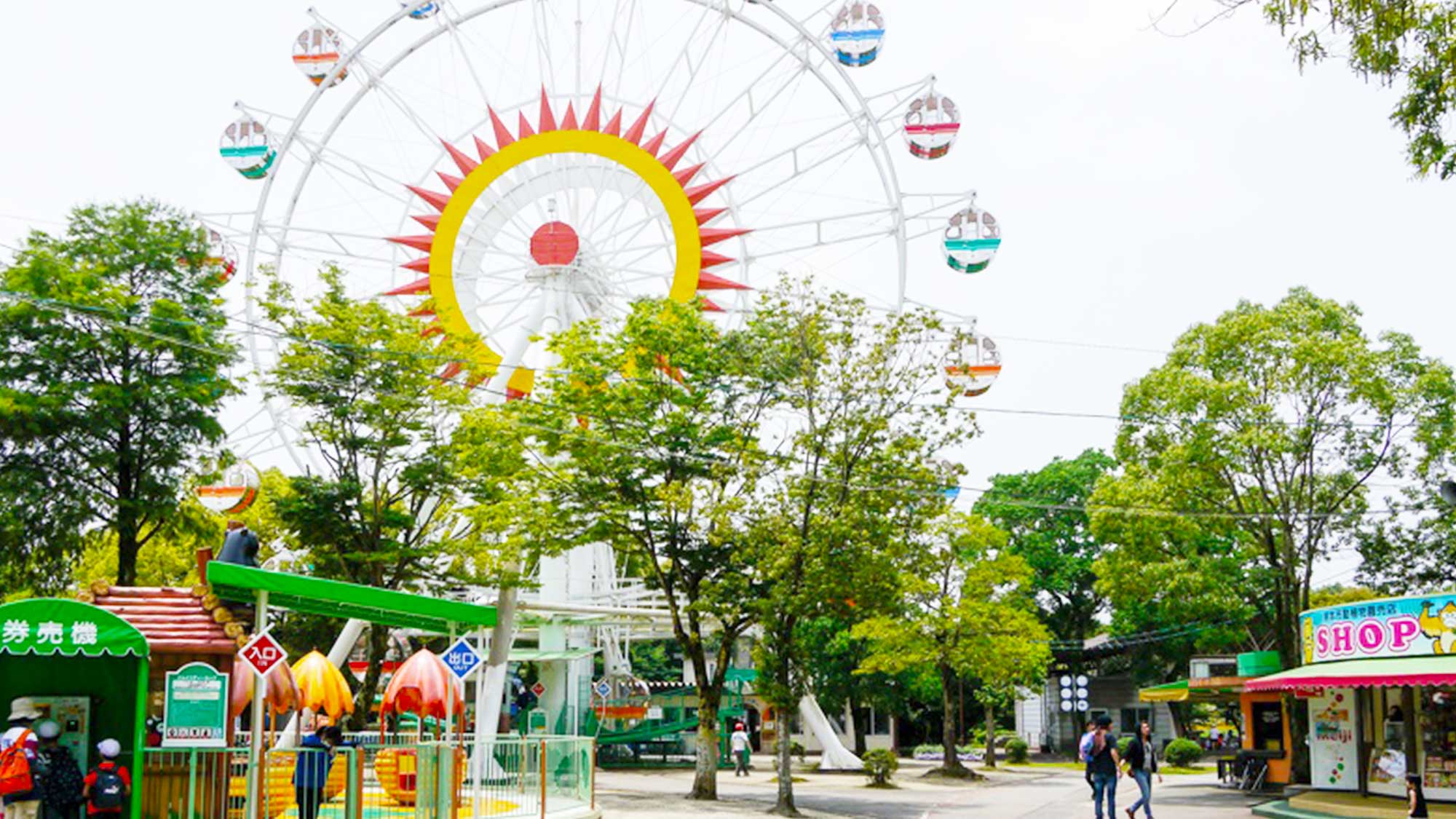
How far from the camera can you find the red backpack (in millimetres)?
15422

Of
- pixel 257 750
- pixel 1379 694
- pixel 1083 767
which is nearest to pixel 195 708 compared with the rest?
pixel 257 750

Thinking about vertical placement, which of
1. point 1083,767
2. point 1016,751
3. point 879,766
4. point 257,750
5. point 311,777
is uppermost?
point 257,750

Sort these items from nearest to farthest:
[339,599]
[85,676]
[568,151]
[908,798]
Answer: [85,676], [339,599], [908,798], [568,151]

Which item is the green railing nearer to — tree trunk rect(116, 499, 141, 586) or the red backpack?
the red backpack

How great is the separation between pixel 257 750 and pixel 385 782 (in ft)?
17.1

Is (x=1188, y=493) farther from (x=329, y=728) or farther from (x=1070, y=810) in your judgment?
(x=329, y=728)

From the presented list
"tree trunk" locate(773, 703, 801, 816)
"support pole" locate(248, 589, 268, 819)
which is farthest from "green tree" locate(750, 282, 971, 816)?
"support pole" locate(248, 589, 268, 819)

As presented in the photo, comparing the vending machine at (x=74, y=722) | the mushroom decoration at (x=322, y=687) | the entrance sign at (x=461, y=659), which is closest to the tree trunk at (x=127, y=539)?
the mushroom decoration at (x=322, y=687)

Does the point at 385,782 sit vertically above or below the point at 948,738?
above

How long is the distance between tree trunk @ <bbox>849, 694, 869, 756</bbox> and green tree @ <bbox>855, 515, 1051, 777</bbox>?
69.1ft

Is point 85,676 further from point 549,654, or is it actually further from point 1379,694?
point 549,654

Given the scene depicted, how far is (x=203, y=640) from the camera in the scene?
18203mm

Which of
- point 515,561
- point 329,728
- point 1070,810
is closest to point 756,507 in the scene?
point 515,561

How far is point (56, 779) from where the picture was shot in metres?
16.2
